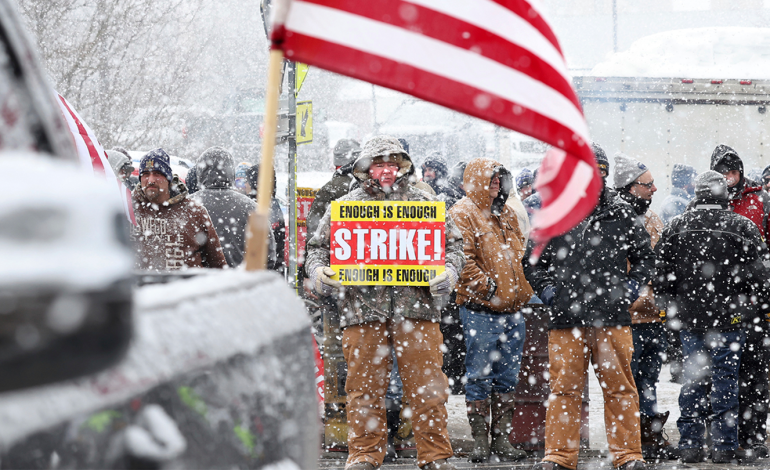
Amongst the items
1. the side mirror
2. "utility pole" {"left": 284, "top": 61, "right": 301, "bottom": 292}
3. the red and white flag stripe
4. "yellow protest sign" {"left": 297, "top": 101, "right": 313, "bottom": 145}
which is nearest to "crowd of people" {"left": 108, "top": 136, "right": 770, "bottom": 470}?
"utility pole" {"left": 284, "top": 61, "right": 301, "bottom": 292}

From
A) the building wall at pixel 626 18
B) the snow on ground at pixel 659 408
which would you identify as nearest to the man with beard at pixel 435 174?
the snow on ground at pixel 659 408

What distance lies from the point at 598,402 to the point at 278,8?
26.2 ft

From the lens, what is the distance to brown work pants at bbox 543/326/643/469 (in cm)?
618

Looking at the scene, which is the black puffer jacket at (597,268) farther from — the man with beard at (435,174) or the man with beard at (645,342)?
the man with beard at (435,174)

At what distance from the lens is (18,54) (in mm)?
1020

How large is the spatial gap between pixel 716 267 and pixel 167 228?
418 centimetres

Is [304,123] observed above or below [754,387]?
above

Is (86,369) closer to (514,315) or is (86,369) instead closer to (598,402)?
(514,315)

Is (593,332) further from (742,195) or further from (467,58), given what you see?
(467,58)

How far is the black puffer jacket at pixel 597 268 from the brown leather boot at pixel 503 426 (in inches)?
37.8

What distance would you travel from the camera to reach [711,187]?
6.98m

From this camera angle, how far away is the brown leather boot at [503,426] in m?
6.94

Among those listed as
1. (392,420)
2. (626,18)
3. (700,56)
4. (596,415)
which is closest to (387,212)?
(392,420)

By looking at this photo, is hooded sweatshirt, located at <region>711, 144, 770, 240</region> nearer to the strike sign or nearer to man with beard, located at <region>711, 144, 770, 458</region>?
man with beard, located at <region>711, 144, 770, 458</region>
